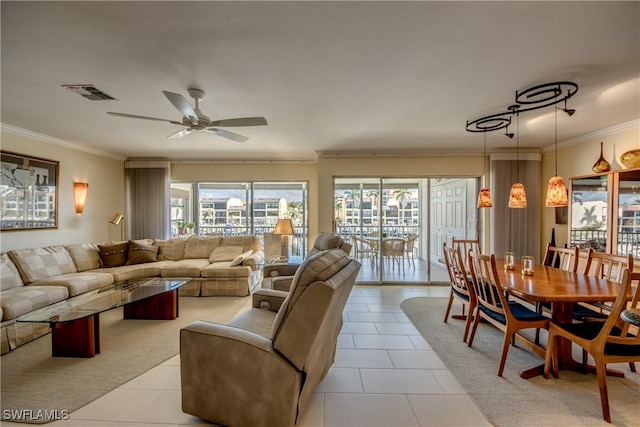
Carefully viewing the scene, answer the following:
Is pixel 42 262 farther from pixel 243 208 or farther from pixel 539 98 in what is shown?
pixel 539 98

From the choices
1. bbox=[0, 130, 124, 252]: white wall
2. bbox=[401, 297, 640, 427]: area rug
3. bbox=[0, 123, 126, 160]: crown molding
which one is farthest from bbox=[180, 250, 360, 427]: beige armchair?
bbox=[0, 123, 126, 160]: crown molding

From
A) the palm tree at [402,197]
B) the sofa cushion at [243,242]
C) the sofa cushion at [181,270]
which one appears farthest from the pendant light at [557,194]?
the sofa cushion at [181,270]

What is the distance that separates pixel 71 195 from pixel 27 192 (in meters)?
0.70

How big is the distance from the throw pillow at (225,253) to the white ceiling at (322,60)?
2.23m

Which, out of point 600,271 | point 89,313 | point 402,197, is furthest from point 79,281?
point 600,271

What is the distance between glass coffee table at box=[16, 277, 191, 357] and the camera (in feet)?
8.07

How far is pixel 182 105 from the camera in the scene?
2.33 m

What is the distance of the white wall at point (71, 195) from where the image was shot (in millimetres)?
3859

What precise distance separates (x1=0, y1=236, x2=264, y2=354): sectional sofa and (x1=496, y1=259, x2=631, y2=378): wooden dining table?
3.46 meters

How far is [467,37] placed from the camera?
6.03 ft

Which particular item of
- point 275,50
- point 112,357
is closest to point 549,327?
point 275,50

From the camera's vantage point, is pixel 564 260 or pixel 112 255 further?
pixel 112 255

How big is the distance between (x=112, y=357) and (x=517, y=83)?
4220mm

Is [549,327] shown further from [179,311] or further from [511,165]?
[179,311]
